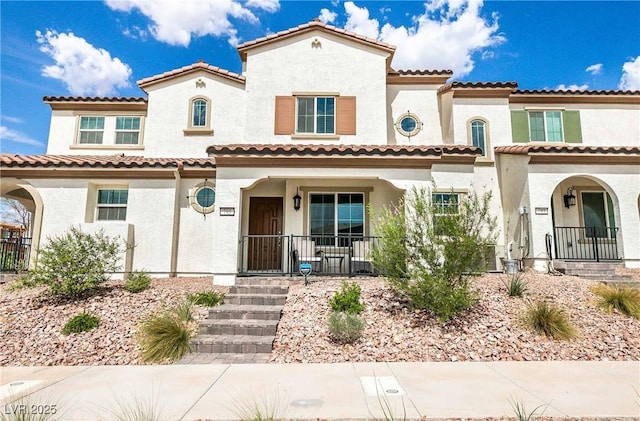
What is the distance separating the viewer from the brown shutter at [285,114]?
13.9 meters

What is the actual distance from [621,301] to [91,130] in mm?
20317

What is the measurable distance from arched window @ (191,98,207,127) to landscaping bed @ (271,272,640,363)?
10028mm

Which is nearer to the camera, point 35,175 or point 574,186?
point 35,175

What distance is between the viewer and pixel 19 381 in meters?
5.69

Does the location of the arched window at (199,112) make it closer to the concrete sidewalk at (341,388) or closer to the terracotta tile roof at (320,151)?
the terracotta tile roof at (320,151)

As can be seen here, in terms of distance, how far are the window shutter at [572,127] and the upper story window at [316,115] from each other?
1052 centimetres

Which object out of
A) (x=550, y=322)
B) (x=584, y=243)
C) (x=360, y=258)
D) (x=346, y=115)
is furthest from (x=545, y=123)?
(x=550, y=322)

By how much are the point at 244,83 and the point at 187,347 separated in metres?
12.0

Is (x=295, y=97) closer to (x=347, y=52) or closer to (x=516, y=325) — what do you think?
(x=347, y=52)

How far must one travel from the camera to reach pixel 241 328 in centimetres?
761

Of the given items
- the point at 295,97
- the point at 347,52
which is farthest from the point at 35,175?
the point at 347,52

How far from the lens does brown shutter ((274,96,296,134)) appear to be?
1388 cm

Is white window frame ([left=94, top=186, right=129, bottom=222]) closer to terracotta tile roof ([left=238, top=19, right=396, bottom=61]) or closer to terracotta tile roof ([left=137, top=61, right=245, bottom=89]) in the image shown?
terracotta tile roof ([left=137, top=61, right=245, bottom=89])

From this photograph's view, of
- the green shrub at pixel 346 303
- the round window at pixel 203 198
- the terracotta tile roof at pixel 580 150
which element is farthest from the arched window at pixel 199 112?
the terracotta tile roof at pixel 580 150
